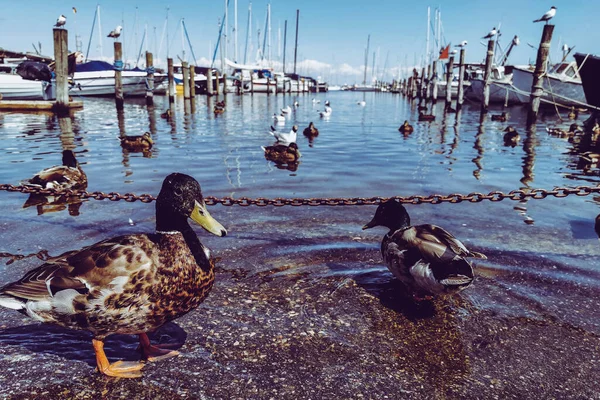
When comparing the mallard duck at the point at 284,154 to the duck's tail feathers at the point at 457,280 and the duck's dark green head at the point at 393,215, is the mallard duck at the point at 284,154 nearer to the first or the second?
the duck's dark green head at the point at 393,215

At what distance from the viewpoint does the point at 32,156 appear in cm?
1119

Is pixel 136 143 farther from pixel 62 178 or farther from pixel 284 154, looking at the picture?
pixel 62 178

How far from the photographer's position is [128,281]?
2.47 meters

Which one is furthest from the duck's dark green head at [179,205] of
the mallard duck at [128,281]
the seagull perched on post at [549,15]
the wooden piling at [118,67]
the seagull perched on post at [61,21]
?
the wooden piling at [118,67]

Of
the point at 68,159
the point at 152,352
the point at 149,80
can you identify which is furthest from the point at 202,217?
the point at 149,80

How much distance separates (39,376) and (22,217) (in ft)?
13.8

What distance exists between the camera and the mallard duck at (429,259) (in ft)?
11.0

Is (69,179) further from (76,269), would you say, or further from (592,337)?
(592,337)

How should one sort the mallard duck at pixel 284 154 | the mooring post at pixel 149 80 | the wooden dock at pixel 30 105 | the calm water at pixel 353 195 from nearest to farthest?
the calm water at pixel 353 195 < the mallard duck at pixel 284 154 < the wooden dock at pixel 30 105 < the mooring post at pixel 149 80

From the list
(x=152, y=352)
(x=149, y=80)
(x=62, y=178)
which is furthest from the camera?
(x=149, y=80)

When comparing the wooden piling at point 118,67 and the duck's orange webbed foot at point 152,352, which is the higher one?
the wooden piling at point 118,67

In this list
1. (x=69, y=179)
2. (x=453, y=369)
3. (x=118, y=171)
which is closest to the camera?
(x=453, y=369)

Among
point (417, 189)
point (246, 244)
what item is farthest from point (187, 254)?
point (417, 189)

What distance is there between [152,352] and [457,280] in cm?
229
